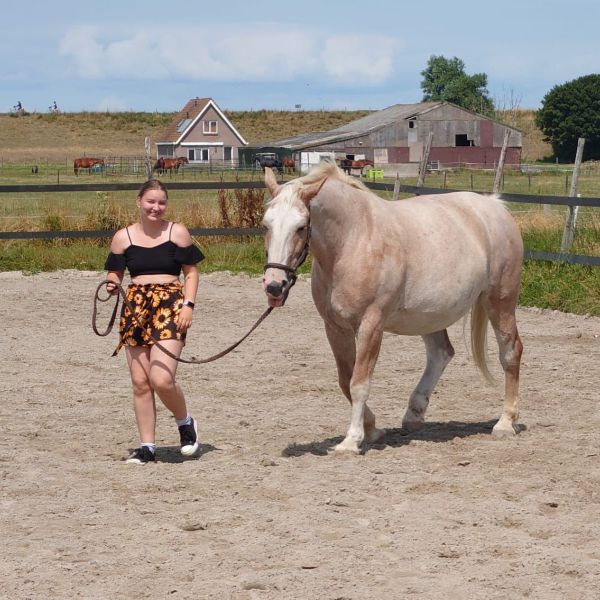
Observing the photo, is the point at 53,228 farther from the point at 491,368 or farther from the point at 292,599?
the point at 292,599

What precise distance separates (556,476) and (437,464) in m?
0.64

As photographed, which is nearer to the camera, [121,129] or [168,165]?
[168,165]

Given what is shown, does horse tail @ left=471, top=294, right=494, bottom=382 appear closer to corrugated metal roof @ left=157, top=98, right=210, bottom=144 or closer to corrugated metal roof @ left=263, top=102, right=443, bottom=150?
corrugated metal roof @ left=263, top=102, right=443, bottom=150

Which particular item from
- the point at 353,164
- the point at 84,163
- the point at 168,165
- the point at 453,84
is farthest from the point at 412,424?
the point at 453,84

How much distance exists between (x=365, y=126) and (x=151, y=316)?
6699 cm

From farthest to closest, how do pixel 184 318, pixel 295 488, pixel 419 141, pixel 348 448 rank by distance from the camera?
pixel 419 141 → pixel 348 448 → pixel 184 318 → pixel 295 488

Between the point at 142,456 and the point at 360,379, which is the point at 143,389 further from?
the point at 360,379

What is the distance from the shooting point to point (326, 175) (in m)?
5.82

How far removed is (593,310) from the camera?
436 inches

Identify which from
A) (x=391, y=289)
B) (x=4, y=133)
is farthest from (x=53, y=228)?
(x=4, y=133)

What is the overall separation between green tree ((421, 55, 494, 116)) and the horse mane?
10038cm

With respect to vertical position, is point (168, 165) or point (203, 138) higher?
point (203, 138)

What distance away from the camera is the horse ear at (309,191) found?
18.2 feet

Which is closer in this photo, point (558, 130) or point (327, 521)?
point (327, 521)
